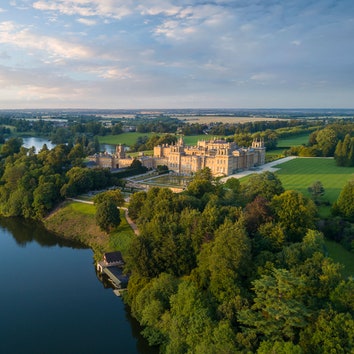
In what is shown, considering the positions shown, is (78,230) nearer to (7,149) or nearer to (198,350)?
(198,350)

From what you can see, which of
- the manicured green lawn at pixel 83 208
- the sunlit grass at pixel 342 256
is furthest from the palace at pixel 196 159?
the sunlit grass at pixel 342 256

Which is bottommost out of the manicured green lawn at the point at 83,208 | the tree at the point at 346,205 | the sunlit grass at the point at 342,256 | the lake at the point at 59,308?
the lake at the point at 59,308

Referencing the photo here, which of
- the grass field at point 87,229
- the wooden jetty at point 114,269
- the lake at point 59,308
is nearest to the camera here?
the lake at point 59,308

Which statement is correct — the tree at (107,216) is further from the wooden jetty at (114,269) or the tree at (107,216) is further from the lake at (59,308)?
the wooden jetty at (114,269)

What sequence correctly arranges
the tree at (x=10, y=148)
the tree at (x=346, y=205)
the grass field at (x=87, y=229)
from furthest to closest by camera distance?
1. the tree at (x=10, y=148)
2. the grass field at (x=87, y=229)
3. the tree at (x=346, y=205)

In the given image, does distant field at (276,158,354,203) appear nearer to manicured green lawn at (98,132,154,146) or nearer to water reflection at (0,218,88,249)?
water reflection at (0,218,88,249)

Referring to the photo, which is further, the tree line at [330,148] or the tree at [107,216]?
the tree line at [330,148]
